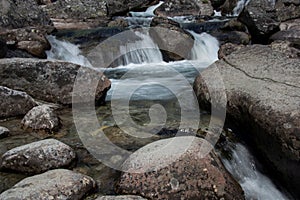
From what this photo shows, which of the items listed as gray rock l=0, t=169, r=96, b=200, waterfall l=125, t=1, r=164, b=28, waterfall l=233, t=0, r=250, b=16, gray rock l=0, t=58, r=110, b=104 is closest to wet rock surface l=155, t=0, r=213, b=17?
waterfall l=125, t=1, r=164, b=28

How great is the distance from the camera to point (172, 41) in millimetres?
10023

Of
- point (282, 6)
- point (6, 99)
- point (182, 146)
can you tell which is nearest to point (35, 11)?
point (6, 99)

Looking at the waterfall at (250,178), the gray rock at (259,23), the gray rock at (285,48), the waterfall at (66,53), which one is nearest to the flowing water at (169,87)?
the waterfall at (250,178)

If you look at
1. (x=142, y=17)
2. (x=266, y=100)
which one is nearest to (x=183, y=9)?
(x=142, y=17)

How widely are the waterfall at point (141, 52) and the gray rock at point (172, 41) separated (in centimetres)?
19

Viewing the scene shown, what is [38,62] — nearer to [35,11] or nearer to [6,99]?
[6,99]

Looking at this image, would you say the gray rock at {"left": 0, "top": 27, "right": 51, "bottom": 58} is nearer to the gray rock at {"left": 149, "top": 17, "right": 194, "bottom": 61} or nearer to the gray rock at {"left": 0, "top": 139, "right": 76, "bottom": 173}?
the gray rock at {"left": 149, "top": 17, "right": 194, "bottom": 61}

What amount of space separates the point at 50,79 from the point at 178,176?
322cm

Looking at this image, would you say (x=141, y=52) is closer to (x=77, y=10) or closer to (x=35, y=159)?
(x=35, y=159)

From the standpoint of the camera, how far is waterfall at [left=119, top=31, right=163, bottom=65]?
966 centimetres

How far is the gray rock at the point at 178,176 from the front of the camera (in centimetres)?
296

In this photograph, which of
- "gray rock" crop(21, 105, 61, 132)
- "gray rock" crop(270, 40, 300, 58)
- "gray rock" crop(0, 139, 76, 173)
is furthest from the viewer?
"gray rock" crop(270, 40, 300, 58)

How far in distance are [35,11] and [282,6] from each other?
9729mm

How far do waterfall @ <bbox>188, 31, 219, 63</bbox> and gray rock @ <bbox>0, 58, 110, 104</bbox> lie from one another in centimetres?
561
